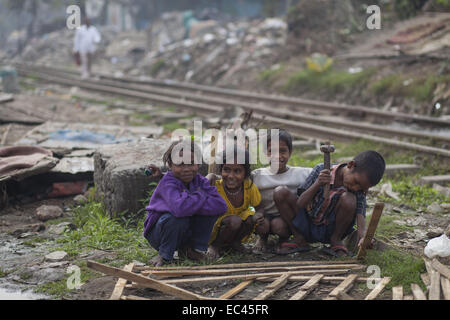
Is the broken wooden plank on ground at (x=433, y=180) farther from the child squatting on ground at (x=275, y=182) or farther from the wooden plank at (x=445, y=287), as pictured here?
the wooden plank at (x=445, y=287)

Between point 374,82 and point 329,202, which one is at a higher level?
point 374,82

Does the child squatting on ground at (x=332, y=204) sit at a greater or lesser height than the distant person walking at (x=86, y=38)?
lesser

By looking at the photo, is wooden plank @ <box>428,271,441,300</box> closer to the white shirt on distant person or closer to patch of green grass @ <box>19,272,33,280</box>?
patch of green grass @ <box>19,272,33,280</box>

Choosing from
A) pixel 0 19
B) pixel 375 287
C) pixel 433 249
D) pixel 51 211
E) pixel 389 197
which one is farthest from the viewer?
pixel 0 19

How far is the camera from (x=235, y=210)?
4.28 metres

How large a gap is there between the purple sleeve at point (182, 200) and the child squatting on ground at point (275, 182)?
0.65 m

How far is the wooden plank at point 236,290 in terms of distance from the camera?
3.39m

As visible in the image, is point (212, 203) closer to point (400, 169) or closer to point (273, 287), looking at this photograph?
point (273, 287)

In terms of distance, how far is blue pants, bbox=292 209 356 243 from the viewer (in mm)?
4250

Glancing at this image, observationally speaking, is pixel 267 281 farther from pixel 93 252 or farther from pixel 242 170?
pixel 93 252

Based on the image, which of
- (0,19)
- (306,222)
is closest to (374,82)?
(306,222)

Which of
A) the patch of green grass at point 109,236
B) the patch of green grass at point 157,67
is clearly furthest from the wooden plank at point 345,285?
the patch of green grass at point 157,67
